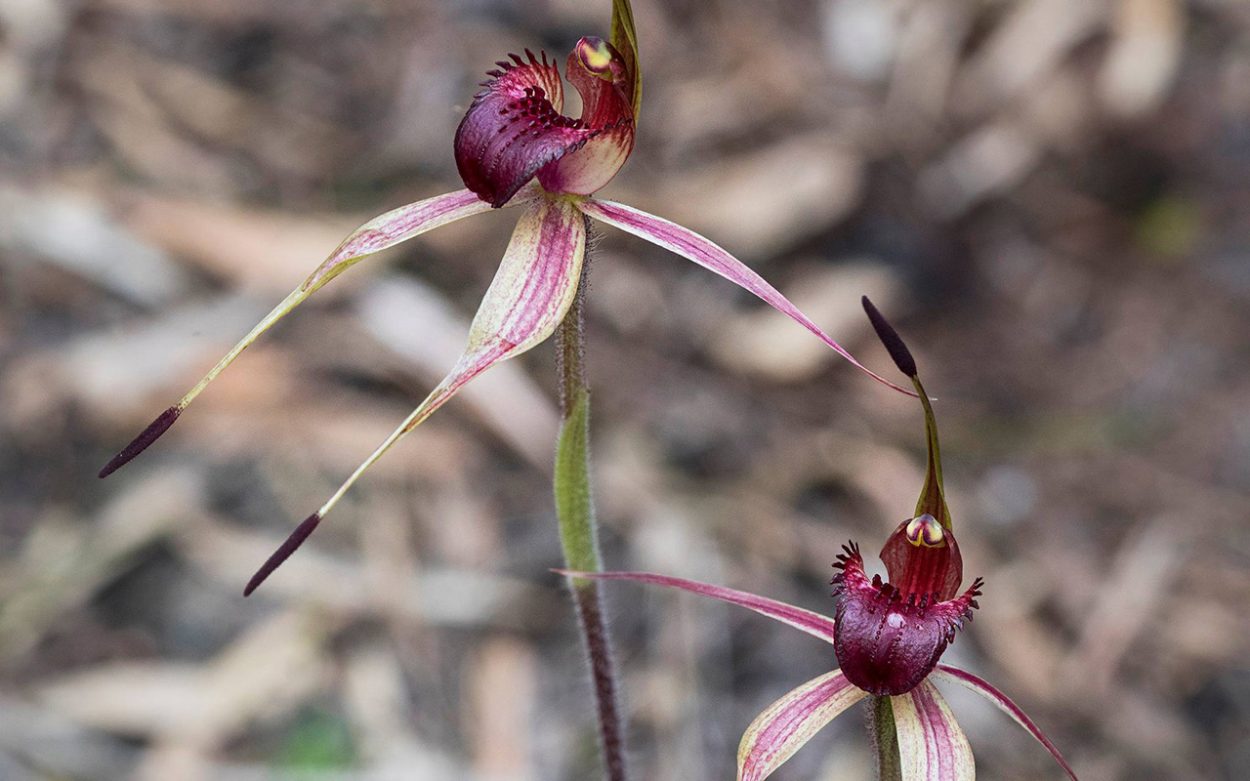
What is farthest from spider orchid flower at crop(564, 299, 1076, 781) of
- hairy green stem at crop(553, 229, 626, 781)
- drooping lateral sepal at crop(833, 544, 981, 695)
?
hairy green stem at crop(553, 229, 626, 781)

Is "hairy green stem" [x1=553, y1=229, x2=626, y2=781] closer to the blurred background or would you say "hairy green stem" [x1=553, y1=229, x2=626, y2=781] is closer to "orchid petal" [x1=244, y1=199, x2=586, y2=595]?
"orchid petal" [x1=244, y1=199, x2=586, y2=595]

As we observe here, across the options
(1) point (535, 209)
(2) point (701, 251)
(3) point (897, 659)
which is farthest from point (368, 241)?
(3) point (897, 659)

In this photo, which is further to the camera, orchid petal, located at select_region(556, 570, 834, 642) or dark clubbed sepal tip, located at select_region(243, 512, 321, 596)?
orchid petal, located at select_region(556, 570, 834, 642)

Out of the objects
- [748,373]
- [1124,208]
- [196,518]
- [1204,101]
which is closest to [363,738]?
[196,518]

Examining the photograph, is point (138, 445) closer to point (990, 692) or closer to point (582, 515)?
point (582, 515)

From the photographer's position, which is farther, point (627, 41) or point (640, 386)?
point (640, 386)

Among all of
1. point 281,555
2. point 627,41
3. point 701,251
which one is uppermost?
point 627,41

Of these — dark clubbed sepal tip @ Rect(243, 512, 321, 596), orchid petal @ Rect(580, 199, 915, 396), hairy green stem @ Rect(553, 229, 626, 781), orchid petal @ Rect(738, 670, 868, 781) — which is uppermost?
orchid petal @ Rect(580, 199, 915, 396)

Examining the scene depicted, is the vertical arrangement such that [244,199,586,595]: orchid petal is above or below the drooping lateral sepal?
above
